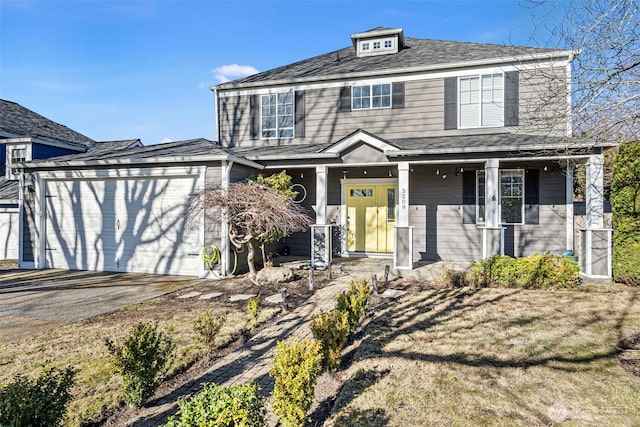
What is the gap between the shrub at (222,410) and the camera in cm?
205

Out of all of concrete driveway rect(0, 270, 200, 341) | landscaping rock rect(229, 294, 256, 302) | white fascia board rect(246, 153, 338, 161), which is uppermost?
white fascia board rect(246, 153, 338, 161)

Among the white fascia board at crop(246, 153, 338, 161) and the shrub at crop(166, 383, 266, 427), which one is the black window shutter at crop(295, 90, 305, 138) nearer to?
the white fascia board at crop(246, 153, 338, 161)

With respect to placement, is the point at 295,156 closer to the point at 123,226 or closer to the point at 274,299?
the point at 274,299

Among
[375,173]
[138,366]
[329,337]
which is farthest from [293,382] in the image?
[375,173]

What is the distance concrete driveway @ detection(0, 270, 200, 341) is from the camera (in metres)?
5.97

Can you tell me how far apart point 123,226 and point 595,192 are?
1212 centimetres

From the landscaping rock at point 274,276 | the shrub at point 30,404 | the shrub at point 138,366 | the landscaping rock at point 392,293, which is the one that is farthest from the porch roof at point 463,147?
the shrub at point 30,404

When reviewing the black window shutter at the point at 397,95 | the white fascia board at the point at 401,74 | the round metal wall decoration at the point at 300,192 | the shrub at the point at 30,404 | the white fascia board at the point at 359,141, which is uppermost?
the white fascia board at the point at 401,74

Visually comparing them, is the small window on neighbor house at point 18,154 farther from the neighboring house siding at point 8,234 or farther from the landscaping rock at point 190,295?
the landscaping rock at point 190,295

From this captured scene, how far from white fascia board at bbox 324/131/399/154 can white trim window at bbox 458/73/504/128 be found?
2.76 meters

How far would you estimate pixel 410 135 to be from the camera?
35.6 ft

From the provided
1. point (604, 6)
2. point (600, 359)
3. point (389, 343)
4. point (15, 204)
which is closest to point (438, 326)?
point (389, 343)

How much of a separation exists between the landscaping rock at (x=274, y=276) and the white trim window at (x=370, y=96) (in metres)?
5.97

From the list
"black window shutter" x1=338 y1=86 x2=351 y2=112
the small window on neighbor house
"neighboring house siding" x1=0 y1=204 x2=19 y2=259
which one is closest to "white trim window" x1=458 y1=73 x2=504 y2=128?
"black window shutter" x1=338 y1=86 x2=351 y2=112
